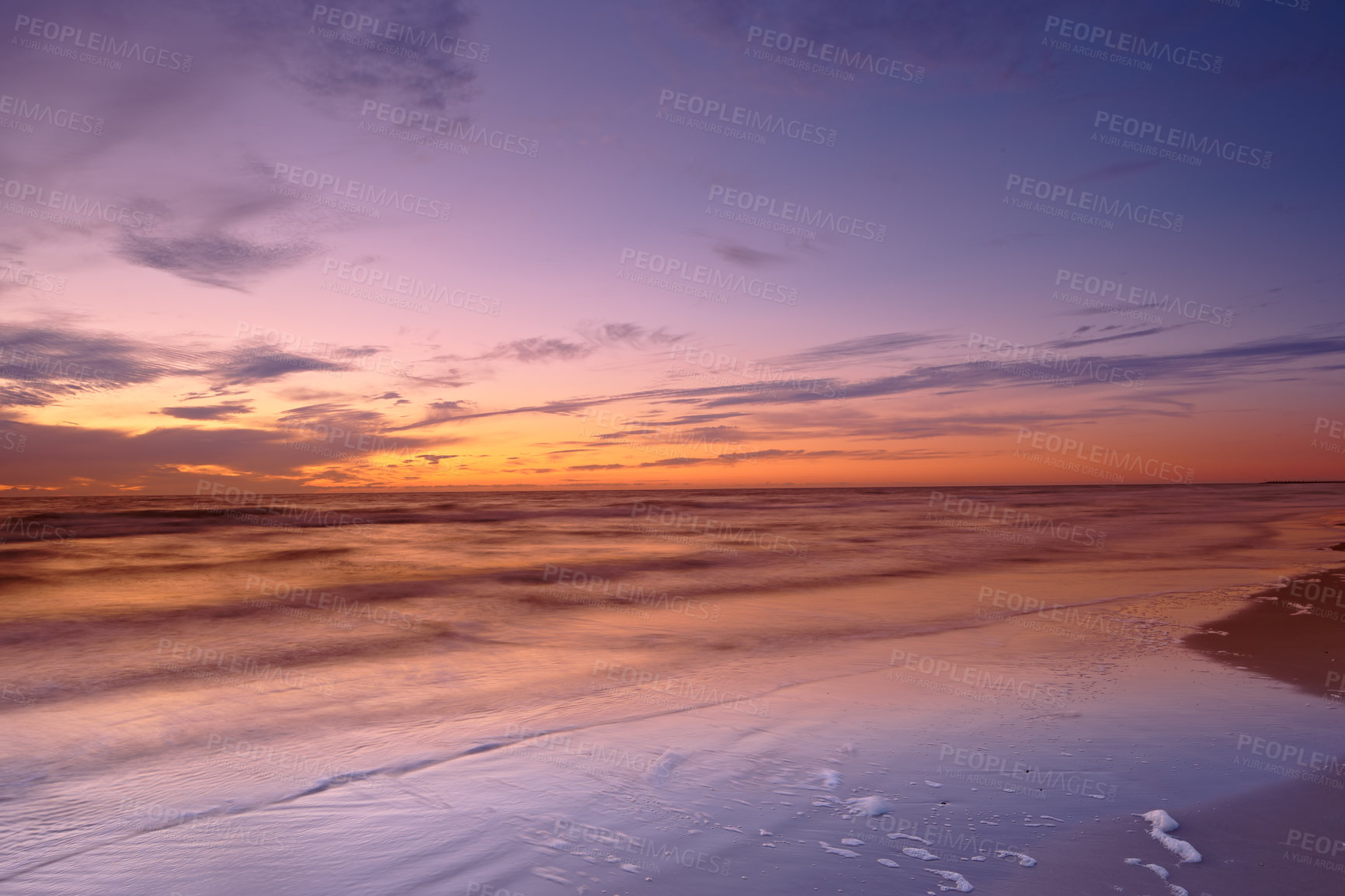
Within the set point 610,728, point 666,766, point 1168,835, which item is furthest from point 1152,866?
point 610,728

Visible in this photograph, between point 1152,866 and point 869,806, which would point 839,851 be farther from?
point 1152,866

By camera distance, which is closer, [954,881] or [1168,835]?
[954,881]

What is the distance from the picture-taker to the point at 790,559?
23.0m

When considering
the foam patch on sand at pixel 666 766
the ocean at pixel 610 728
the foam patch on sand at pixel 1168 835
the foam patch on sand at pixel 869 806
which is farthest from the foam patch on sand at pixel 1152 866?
the foam patch on sand at pixel 666 766

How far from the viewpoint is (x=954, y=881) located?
160 inches

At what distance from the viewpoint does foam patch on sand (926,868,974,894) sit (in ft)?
13.1

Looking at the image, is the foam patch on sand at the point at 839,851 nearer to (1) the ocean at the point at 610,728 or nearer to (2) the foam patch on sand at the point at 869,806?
(1) the ocean at the point at 610,728

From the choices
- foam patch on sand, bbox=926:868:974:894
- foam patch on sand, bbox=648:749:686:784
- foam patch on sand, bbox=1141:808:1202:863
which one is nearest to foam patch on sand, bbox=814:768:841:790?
foam patch on sand, bbox=648:749:686:784

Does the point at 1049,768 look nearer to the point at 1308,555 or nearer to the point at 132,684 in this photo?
the point at 132,684

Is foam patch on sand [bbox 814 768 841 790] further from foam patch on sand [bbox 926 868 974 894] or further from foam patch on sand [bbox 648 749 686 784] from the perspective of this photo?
foam patch on sand [bbox 926 868 974 894]

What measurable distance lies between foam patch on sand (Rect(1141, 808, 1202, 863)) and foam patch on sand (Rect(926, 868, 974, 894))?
1.31 metres

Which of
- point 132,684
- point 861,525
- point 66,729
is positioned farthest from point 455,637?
point 861,525

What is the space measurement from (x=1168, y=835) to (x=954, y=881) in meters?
1.55

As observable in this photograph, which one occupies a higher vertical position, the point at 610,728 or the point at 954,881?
the point at 954,881
